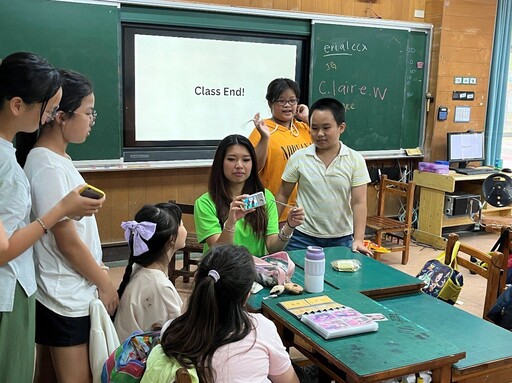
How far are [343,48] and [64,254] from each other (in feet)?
12.7

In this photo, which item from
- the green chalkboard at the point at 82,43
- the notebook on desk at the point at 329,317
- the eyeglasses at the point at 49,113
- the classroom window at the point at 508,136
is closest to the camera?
the eyeglasses at the point at 49,113

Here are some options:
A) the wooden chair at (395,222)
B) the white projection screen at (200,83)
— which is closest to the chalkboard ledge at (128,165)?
the white projection screen at (200,83)

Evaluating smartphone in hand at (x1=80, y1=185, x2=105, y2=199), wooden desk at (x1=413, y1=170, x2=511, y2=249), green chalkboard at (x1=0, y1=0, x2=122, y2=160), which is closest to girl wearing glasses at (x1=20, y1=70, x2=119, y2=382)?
smartphone in hand at (x1=80, y1=185, x2=105, y2=199)

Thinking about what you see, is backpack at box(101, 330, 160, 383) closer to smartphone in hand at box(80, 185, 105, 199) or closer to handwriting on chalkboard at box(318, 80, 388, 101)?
smartphone in hand at box(80, 185, 105, 199)

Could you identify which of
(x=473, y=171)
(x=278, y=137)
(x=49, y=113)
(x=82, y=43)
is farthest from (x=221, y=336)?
(x=473, y=171)

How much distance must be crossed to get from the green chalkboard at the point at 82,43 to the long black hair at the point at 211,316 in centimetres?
280

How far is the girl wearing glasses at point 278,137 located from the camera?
9.62 feet

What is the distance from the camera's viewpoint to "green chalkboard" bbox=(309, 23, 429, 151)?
4.79 metres

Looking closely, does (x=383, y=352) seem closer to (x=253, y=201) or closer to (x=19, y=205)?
(x=253, y=201)

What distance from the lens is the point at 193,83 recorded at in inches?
168

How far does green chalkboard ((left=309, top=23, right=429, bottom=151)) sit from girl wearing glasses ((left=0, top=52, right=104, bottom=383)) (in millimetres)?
3563

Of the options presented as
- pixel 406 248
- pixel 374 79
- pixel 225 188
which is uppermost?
pixel 374 79

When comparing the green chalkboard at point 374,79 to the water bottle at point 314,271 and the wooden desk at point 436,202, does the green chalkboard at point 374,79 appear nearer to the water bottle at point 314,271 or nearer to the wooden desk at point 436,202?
the wooden desk at point 436,202

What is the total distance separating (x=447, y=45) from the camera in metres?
5.25
